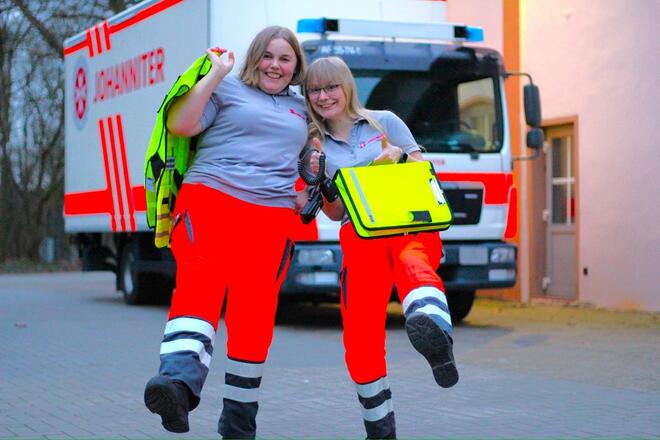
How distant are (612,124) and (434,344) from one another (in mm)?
10368

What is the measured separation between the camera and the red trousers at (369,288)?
5.24 meters

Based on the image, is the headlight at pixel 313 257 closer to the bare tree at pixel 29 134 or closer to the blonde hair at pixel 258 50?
the blonde hair at pixel 258 50

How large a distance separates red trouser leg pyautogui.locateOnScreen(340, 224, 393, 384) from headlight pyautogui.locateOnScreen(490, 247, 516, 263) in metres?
7.42

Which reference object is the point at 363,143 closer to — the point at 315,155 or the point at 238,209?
the point at 315,155

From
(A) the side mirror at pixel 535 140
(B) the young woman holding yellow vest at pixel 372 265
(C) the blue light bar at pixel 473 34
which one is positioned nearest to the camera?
(B) the young woman holding yellow vest at pixel 372 265

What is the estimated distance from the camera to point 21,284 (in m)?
22.8

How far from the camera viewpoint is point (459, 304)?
536 inches

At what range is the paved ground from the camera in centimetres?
670

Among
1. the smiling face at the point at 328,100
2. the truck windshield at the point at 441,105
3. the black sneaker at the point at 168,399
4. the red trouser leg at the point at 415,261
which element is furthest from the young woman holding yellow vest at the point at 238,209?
the truck windshield at the point at 441,105

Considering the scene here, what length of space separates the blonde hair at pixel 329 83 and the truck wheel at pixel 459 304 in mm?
8119

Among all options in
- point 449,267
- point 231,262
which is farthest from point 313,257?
point 231,262

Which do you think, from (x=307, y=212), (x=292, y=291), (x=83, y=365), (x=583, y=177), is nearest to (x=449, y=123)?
(x=292, y=291)

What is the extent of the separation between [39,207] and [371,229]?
89.0 feet

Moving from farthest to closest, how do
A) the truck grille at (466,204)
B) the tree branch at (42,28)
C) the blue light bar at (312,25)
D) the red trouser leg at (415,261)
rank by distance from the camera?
the tree branch at (42,28) → the truck grille at (466,204) → the blue light bar at (312,25) → the red trouser leg at (415,261)
